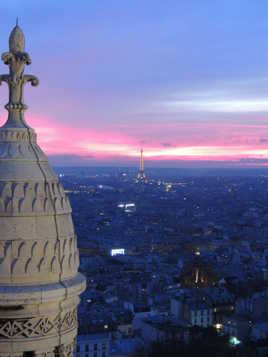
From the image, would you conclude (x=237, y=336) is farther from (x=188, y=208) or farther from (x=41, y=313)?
(x=188, y=208)

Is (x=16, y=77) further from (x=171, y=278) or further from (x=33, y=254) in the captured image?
(x=171, y=278)

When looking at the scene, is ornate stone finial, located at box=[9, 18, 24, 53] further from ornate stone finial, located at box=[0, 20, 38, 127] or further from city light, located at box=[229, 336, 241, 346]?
city light, located at box=[229, 336, 241, 346]

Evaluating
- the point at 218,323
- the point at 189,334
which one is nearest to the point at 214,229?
the point at 218,323

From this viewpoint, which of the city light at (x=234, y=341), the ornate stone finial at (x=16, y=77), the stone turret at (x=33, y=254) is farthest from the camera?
the city light at (x=234, y=341)

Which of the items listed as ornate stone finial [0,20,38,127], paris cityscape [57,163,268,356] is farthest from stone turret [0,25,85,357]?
paris cityscape [57,163,268,356]

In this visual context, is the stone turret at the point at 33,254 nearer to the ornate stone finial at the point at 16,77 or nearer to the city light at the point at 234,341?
the ornate stone finial at the point at 16,77

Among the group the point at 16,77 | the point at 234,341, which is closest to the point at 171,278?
the point at 234,341

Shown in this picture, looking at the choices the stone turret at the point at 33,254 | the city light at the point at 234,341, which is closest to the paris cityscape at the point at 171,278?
the city light at the point at 234,341
